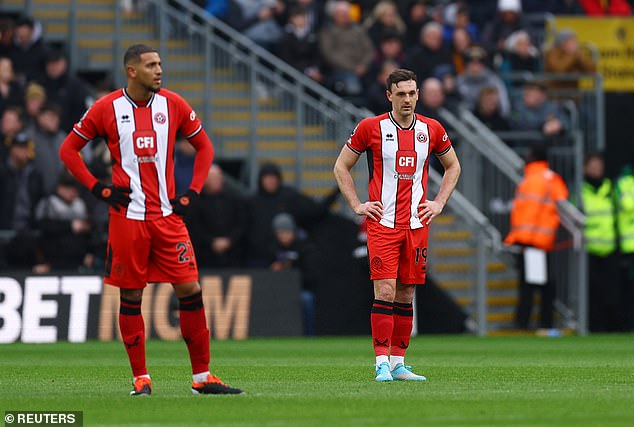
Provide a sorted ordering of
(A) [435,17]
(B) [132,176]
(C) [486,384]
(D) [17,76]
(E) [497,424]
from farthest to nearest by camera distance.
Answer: (A) [435,17]
(D) [17,76]
(C) [486,384]
(B) [132,176]
(E) [497,424]

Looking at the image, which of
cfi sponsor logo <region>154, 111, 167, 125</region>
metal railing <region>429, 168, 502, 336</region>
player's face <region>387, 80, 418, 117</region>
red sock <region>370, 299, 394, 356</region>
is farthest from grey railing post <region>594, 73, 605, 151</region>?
cfi sponsor logo <region>154, 111, 167, 125</region>

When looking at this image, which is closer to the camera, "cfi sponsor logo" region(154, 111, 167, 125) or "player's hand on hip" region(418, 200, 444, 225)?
"cfi sponsor logo" region(154, 111, 167, 125)

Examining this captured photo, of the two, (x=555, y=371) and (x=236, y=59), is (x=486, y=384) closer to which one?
(x=555, y=371)

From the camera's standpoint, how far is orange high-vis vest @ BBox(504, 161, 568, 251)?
21109 mm

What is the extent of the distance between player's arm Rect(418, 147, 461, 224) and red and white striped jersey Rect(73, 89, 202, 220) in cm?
233

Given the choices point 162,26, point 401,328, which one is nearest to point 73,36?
point 162,26

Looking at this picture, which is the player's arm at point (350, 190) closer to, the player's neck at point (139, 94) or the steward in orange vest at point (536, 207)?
the player's neck at point (139, 94)

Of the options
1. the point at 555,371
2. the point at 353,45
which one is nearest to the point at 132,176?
the point at 555,371

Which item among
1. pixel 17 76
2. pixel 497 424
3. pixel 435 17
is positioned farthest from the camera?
pixel 435 17

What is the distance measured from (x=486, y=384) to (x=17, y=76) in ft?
40.1

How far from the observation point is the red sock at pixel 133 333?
10391 millimetres

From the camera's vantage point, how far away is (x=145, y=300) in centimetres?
1956

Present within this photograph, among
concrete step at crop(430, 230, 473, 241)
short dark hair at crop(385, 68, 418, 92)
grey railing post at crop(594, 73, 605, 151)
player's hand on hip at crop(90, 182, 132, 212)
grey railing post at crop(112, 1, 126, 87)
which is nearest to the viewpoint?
player's hand on hip at crop(90, 182, 132, 212)

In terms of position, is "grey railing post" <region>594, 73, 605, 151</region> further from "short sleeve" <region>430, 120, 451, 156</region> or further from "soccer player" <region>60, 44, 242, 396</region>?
"soccer player" <region>60, 44, 242, 396</region>
